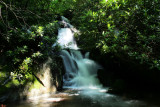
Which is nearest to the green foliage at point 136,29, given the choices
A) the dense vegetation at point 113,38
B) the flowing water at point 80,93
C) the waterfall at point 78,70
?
the dense vegetation at point 113,38

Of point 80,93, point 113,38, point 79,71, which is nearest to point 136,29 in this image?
point 113,38

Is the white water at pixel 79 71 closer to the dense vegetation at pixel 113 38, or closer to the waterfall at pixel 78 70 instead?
the waterfall at pixel 78 70

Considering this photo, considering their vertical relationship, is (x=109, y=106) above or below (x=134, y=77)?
below

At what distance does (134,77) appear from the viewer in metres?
7.62

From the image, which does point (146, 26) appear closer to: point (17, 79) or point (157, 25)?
point (157, 25)

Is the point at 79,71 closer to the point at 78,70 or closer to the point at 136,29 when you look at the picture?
the point at 78,70

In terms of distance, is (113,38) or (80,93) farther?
(80,93)

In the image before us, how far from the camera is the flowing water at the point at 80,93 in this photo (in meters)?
4.99

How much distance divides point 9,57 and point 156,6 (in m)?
6.94

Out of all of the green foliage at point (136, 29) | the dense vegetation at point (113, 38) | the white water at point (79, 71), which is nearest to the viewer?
the green foliage at point (136, 29)

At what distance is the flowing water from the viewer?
16.4ft

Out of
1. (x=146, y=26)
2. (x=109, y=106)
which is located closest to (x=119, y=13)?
(x=146, y=26)

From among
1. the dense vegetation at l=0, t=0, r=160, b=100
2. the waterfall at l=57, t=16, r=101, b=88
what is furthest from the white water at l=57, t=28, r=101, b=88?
the dense vegetation at l=0, t=0, r=160, b=100

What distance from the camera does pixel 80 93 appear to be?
6793 millimetres
